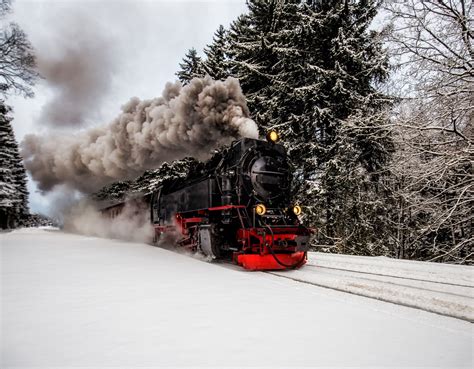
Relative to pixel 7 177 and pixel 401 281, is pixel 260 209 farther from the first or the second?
pixel 7 177

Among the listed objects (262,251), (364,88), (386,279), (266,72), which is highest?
(266,72)

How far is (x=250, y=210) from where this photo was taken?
28.9ft

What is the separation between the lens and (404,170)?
9.61 meters

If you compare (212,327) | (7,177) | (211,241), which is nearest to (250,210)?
(211,241)

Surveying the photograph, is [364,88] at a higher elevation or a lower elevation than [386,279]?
higher

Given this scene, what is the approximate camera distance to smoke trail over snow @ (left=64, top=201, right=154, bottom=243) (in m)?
17.8

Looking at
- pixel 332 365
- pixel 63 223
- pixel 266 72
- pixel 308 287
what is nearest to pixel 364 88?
pixel 266 72

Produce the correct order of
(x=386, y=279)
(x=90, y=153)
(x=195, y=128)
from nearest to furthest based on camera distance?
(x=386, y=279) → (x=195, y=128) → (x=90, y=153)

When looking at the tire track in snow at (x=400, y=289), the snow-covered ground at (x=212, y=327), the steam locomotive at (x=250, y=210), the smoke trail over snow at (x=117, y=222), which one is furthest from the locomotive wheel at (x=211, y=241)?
the smoke trail over snow at (x=117, y=222)

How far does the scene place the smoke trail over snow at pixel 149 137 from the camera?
12.1m

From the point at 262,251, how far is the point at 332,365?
17.2ft

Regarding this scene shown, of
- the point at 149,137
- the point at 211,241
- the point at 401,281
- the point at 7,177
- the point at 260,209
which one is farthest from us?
the point at 7,177

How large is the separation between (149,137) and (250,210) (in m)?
7.53

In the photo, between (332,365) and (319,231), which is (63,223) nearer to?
(319,231)
